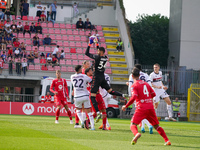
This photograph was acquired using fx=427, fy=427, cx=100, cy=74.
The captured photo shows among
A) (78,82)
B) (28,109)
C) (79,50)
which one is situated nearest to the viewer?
(78,82)

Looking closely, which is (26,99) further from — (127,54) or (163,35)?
(163,35)

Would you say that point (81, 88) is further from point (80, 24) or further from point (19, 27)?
point (80, 24)

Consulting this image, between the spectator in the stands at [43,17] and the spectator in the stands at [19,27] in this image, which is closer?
the spectator in the stands at [19,27]

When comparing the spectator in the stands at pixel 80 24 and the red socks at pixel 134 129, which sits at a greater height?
the spectator in the stands at pixel 80 24

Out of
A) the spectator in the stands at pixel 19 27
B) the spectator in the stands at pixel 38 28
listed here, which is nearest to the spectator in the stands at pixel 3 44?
the spectator in the stands at pixel 19 27

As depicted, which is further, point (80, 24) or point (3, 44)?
point (80, 24)

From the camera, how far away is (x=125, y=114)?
101 ft

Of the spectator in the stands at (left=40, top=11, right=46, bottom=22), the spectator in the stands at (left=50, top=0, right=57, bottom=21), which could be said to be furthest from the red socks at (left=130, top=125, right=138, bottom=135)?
the spectator in the stands at (left=50, top=0, right=57, bottom=21)

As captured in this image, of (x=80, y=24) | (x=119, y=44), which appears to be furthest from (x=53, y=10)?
(x=119, y=44)

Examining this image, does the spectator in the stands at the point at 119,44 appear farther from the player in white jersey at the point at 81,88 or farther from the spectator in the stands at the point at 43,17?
the player in white jersey at the point at 81,88

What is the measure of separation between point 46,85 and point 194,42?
71.4ft

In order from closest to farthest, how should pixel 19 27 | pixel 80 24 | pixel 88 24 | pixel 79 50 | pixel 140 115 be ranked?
pixel 140 115, pixel 19 27, pixel 79 50, pixel 80 24, pixel 88 24

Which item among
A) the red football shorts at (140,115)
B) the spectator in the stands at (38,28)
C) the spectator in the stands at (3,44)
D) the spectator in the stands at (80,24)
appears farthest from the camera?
the spectator in the stands at (80,24)

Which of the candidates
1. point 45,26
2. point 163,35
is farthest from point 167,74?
point 163,35
